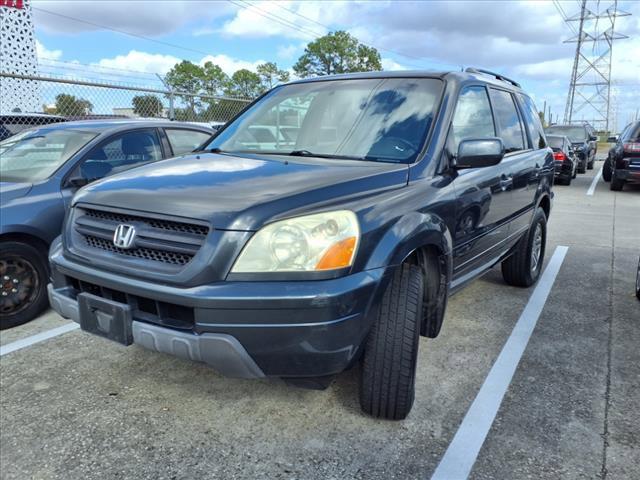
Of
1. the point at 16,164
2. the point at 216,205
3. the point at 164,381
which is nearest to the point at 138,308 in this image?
the point at 216,205

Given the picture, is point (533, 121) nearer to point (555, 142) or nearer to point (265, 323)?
point (265, 323)

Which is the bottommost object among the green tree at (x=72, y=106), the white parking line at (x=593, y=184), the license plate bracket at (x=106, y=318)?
the white parking line at (x=593, y=184)

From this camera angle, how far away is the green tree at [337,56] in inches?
2982

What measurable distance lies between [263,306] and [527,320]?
2803 mm

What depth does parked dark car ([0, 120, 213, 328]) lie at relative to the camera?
386 cm

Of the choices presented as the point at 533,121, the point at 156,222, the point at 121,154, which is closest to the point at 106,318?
the point at 156,222

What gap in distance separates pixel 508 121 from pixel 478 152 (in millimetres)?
1547

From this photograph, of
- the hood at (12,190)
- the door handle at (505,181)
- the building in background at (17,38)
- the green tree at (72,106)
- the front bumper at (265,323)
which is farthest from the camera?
the building in background at (17,38)

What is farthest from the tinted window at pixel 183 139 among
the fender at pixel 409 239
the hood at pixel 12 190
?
the fender at pixel 409 239

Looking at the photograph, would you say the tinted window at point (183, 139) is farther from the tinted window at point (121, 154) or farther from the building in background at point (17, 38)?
the building in background at point (17, 38)

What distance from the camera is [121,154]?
4.70 meters

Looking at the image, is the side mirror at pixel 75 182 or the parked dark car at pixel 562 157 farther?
the parked dark car at pixel 562 157

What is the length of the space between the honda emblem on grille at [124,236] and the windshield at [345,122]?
109 centimetres

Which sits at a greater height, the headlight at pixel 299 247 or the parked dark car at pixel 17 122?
the parked dark car at pixel 17 122
